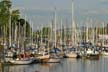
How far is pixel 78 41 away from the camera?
4407 inches

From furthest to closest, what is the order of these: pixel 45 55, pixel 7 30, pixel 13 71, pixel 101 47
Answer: pixel 101 47 → pixel 7 30 → pixel 45 55 → pixel 13 71

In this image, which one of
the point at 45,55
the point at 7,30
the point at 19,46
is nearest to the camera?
the point at 45,55

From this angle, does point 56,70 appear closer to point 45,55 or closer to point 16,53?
point 45,55

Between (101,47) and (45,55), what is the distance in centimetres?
3979

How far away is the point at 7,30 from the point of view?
107m

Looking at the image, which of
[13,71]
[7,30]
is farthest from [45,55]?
[7,30]

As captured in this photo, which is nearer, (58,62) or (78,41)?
(58,62)

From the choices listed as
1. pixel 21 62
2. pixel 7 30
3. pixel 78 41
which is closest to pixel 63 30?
pixel 78 41

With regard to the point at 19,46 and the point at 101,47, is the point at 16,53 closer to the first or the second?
the point at 19,46

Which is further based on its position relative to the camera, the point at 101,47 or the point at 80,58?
the point at 101,47

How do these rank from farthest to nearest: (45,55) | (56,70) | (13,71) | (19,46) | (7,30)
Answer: (7,30), (19,46), (45,55), (56,70), (13,71)

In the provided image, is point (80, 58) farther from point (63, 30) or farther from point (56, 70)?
point (56, 70)

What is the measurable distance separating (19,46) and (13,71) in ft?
93.0

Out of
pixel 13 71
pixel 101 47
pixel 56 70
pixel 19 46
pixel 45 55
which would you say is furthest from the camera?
pixel 101 47
